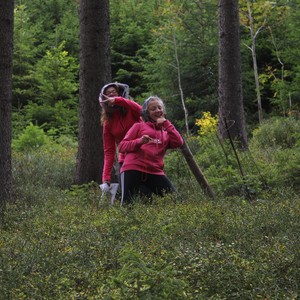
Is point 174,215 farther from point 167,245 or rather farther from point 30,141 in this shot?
point 30,141

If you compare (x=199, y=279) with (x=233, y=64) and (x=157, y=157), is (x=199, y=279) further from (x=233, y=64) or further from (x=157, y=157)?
(x=233, y=64)

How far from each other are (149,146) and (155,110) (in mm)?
457

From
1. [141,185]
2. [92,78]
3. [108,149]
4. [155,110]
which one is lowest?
[141,185]

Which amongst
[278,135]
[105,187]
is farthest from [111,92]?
[278,135]

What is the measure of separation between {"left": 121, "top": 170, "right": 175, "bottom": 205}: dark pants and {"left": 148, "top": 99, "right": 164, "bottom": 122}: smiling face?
73 cm

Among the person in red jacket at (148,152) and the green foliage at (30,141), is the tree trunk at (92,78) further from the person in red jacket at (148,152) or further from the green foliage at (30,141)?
the green foliage at (30,141)

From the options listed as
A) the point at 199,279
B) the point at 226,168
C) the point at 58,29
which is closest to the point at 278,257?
the point at 199,279

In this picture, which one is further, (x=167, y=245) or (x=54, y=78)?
(x=54, y=78)

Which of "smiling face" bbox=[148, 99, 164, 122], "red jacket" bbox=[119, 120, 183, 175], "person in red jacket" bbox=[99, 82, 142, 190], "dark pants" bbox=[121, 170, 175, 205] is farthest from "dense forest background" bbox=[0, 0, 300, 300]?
"smiling face" bbox=[148, 99, 164, 122]

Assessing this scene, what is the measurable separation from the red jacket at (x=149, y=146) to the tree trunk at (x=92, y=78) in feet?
11.2

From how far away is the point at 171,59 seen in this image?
23344mm

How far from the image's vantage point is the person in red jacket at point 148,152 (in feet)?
25.5

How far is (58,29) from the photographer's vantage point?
30266mm

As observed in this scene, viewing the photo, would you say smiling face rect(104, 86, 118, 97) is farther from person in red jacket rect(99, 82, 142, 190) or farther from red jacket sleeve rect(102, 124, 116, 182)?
red jacket sleeve rect(102, 124, 116, 182)
